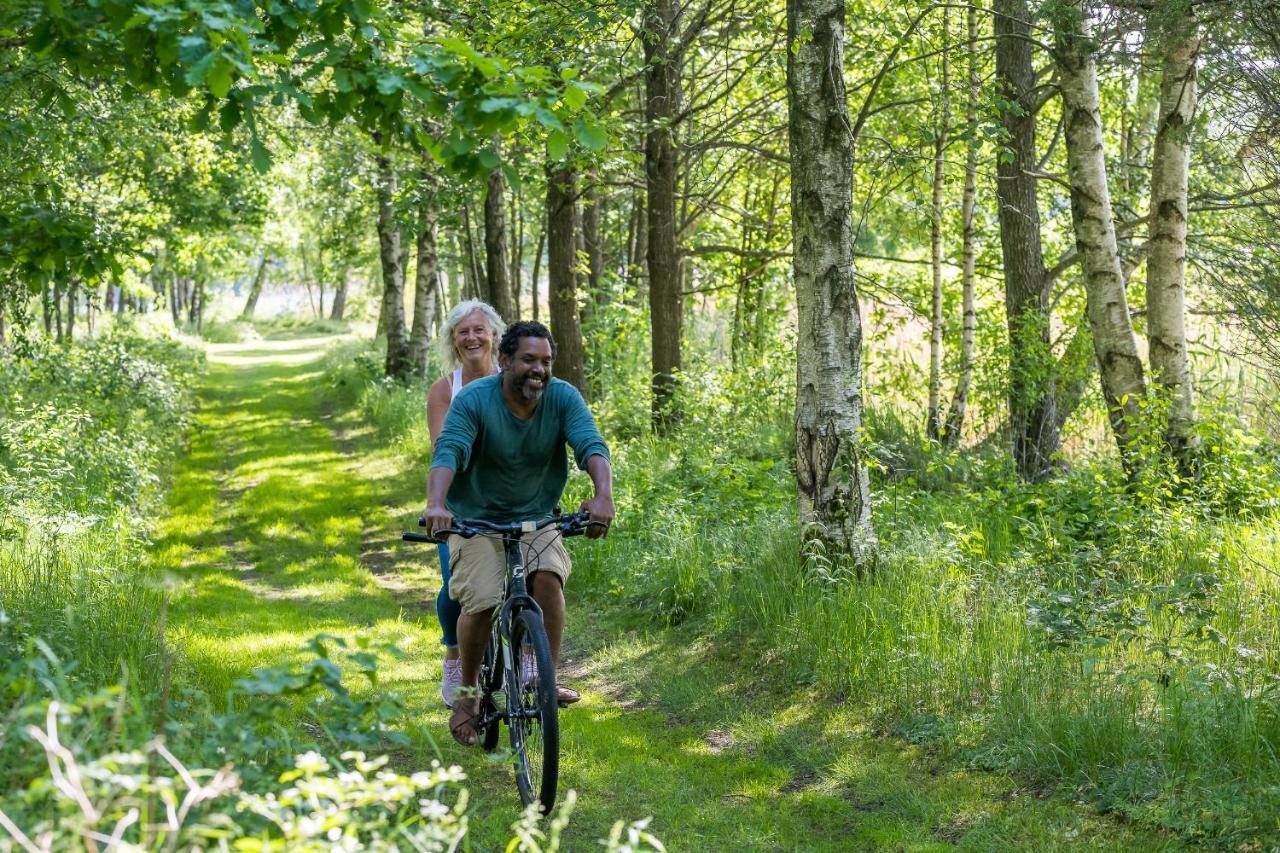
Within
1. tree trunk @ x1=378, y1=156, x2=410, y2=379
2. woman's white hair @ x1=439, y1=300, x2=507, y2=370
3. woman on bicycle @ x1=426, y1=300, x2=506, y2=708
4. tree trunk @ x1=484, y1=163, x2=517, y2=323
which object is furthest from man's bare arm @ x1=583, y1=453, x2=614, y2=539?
tree trunk @ x1=378, y1=156, x2=410, y2=379

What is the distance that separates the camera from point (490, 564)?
5742 mm

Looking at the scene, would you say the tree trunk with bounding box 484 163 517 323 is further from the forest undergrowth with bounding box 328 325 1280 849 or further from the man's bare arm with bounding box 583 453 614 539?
the man's bare arm with bounding box 583 453 614 539

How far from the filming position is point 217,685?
6.77 m

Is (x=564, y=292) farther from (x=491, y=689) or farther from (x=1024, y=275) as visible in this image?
(x=491, y=689)

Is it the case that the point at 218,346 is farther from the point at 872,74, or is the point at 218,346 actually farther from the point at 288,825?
the point at 288,825

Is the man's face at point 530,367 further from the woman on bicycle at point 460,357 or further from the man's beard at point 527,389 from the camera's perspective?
the woman on bicycle at point 460,357

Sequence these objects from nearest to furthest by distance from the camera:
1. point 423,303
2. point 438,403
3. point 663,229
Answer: point 438,403 < point 663,229 < point 423,303

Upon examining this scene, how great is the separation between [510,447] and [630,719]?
7.07ft

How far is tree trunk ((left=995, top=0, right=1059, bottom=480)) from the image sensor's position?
12289 mm

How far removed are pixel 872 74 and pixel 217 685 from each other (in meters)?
12.1

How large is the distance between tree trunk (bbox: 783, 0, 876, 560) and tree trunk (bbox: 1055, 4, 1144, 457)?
11.7 ft

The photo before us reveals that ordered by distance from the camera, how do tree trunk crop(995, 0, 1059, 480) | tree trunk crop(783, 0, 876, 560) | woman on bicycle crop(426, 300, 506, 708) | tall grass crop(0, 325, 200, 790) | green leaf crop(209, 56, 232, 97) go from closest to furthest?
tall grass crop(0, 325, 200, 790)
green leaf crop(209, 56, 232, 97)
woman on bicycle crop(426, 300, 506, 708)
tree trunk crop(783, 0, 876, 560)
tree trunk crop(995, 0, 1059, 480)

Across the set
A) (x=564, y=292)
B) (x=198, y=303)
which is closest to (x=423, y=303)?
(x=564, y=292)

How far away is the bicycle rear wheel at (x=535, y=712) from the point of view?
5035 millimetres
